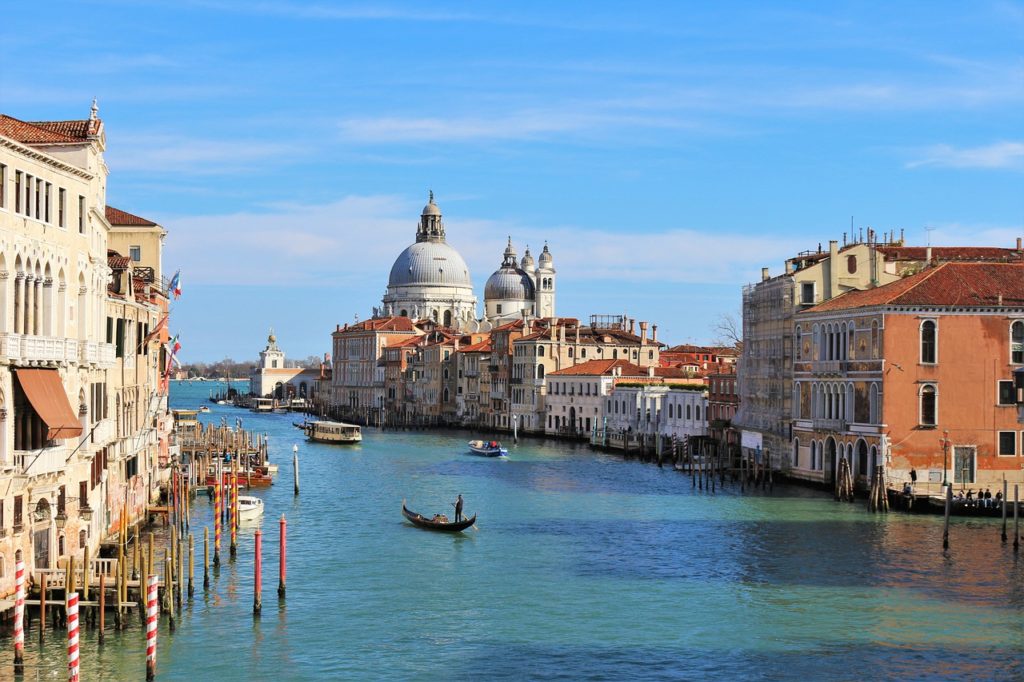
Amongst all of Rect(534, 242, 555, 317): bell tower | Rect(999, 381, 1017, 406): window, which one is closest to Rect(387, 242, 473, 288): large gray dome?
Rect(534, 242, 555, 317): bell tower

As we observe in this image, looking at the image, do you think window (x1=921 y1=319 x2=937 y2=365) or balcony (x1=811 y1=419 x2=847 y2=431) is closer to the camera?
window (x1=921 y1=319 x2=937 y2=365)

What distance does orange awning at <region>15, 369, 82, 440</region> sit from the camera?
1666 cm

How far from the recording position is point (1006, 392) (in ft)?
106

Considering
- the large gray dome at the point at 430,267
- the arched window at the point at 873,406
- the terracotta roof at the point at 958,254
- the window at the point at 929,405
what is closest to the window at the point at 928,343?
the window at the point at 929,405

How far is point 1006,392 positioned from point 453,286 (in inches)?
2925

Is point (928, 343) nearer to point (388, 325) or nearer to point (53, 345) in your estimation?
point (53, 345)

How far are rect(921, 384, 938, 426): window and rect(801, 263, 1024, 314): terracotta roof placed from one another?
1895 millimetres

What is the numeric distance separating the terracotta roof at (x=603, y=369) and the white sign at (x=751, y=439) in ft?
58.7

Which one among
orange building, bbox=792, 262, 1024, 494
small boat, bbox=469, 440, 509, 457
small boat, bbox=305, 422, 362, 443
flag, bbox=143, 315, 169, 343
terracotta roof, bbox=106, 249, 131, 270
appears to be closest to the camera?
terracotta roof, bbox=106, 249, 131, 270

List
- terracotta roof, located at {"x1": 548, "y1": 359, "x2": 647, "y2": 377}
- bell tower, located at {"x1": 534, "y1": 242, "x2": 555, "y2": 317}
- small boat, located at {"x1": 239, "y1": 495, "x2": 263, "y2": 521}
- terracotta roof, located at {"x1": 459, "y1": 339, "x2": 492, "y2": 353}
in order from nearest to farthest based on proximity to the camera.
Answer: small boat, located at {"x1": 239, "y1": 495, "x2": 263, "y2": 521} < terracotta roof, located at {"x1": 548, "y1": 359, "x2": 647, "y2": 377} < terracotta roof, located at {"x1": 459, "y1": 339, "x2": 492, "y2": 353} < bell tower, located at {"x1": 534, "y1": 242, "x2": 555, "y2": 317}

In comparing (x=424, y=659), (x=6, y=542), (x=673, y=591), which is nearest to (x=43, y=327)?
(x=6, y=542)

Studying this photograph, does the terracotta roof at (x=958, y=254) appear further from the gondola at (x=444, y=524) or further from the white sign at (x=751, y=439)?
the gondola at (x=444, y=524)

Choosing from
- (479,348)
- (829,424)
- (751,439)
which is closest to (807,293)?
(829,424)

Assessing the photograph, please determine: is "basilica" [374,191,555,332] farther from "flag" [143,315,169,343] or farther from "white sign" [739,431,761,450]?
"flag" [143,315,169,343]
